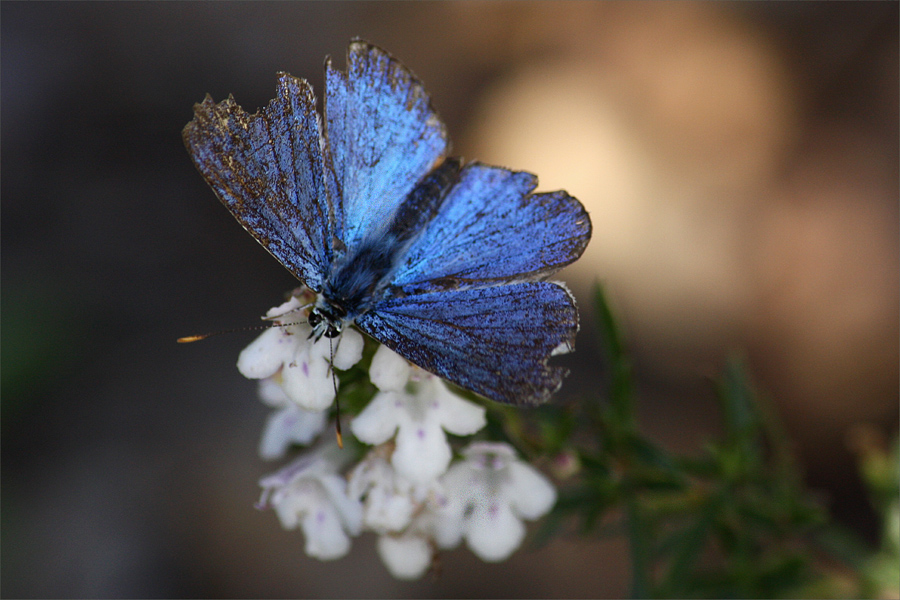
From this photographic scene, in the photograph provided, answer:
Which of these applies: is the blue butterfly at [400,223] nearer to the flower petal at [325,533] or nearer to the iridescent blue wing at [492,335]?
the iridescent blue wing at [492,335]

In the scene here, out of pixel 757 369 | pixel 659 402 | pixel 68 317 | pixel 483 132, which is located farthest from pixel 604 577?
pixel 68 317

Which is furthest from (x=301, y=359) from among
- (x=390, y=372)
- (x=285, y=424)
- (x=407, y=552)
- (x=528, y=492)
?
(x=528, y=492)

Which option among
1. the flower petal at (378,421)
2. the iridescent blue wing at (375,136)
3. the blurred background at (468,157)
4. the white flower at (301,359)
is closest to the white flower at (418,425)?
the flower petal at (378,421)

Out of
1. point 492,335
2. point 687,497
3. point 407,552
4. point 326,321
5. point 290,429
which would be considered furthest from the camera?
point 687,497

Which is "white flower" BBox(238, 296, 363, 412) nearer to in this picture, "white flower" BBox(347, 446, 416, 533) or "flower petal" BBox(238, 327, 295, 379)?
"flower petal" BBox(238, 327, 295, 379)

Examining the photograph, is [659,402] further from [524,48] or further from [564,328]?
[564,328]

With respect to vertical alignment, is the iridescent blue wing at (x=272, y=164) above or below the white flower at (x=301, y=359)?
above

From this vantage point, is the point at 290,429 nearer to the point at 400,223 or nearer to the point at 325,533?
the point at 325,533
